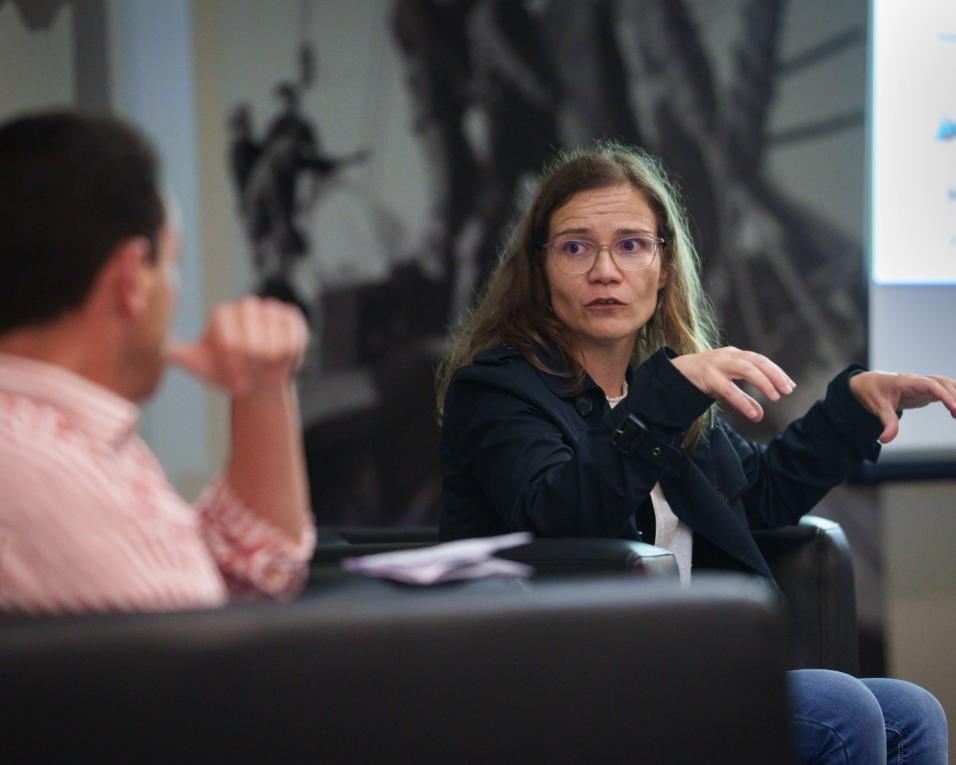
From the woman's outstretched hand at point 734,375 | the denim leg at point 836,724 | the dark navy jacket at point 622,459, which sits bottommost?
the denim leg at point 836,724

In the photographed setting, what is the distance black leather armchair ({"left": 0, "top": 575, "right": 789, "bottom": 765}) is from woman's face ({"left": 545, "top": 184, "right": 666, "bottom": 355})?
3.62ft

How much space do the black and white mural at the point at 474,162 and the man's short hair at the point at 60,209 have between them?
1.98 m

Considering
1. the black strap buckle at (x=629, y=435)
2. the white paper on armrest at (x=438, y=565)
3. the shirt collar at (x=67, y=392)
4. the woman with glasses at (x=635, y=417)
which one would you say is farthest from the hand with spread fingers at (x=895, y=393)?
the shirt collar at (x=67, y=392)

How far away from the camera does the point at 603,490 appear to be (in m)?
1.72

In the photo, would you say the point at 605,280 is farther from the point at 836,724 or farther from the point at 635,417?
the point at 836,724

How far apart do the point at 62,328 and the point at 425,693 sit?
15.2 inches

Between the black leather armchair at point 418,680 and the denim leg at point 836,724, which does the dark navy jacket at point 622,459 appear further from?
the black leather armchair at point 418,680

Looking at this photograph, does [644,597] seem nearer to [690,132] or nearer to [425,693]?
[425,693]

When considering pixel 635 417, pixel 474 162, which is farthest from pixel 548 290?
pixel 474 162

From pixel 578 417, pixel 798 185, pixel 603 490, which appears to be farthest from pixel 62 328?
pixel 798 185

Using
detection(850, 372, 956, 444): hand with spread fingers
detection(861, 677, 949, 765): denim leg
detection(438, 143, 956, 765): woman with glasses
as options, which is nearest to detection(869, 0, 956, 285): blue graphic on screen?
detection(438, 143, 956, 765): woman with glasses

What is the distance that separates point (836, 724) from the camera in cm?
163

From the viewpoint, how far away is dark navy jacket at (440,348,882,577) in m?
1.70

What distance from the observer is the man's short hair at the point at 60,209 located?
916mm
